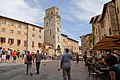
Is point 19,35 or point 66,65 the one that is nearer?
point 66,65

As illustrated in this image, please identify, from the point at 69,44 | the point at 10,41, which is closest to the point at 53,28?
the point at 69,44

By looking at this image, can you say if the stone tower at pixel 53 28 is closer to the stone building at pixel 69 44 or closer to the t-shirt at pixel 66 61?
the stone building at pixel 69 44

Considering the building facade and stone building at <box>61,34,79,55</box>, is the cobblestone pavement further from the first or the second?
stone building at <box>61,34,79,55</box>

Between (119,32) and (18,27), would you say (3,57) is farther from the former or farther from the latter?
(18,27)

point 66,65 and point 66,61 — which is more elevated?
point 66,61

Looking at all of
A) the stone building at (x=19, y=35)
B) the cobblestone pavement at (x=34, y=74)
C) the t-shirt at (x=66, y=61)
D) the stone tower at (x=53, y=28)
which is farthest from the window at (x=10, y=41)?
the t-shirt at (x=66, y=61)

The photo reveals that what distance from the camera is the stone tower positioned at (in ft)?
261

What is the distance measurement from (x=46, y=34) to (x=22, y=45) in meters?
26.1

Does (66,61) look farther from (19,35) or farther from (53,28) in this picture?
(53,28)

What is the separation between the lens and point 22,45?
58562 mm

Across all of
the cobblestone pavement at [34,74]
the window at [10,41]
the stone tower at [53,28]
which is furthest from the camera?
the stone tower at [53,28]

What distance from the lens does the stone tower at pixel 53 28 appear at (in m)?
79.6

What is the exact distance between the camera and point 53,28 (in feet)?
264

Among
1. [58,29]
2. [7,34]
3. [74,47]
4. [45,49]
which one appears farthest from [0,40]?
[74,47]
